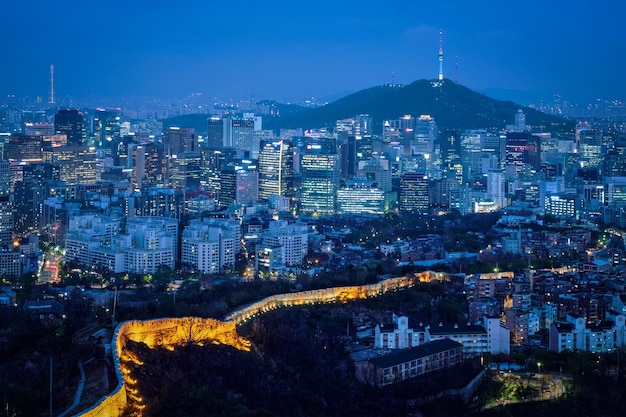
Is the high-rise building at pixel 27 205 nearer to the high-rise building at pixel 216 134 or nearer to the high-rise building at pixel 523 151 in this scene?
the high-rise building at pixel 216 134

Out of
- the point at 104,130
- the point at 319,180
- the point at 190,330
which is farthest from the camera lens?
the point at 104,130

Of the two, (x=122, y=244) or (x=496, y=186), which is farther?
(x=496, y=186)

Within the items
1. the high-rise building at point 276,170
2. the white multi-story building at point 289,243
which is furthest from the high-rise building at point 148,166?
the white multi-story building at point 289,243

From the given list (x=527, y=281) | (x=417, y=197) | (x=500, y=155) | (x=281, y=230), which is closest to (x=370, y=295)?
(x=527, y=281)

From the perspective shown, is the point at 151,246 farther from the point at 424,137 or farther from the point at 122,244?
the point at 424,137

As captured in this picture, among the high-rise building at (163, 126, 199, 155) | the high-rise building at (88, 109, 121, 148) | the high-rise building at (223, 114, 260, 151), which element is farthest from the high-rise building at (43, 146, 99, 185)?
the high-rise building at (223, 114, 260, 151)

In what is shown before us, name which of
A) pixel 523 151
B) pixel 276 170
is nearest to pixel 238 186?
pixel 276 170
